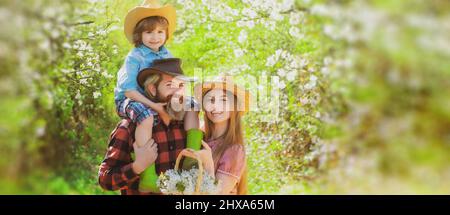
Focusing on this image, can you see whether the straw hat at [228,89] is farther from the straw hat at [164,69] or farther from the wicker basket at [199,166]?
the wicker basket at [199,166]

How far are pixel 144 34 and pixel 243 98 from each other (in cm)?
61

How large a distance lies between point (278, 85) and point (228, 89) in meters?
0.34

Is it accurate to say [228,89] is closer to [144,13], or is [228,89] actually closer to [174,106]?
[174,106]

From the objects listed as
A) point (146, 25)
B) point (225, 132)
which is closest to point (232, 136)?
point (225, 132)

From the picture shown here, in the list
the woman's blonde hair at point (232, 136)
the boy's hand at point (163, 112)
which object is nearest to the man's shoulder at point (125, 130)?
the boy's hand at point (163, 112)

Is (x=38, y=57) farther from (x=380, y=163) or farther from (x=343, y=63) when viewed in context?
(x=380, y=163)

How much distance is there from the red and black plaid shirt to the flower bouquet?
0.26 feet

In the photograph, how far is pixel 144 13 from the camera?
3.42m

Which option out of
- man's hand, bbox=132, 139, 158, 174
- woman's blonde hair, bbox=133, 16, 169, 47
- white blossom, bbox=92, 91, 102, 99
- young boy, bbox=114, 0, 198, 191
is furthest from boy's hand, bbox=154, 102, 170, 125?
white blossom, bbox=92, 91, 102, 99

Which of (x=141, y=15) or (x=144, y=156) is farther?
(x=141, y=15)

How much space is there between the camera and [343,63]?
319 cm

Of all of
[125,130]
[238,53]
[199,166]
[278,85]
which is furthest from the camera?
[238,53]

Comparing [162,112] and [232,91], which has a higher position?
[232,91]
